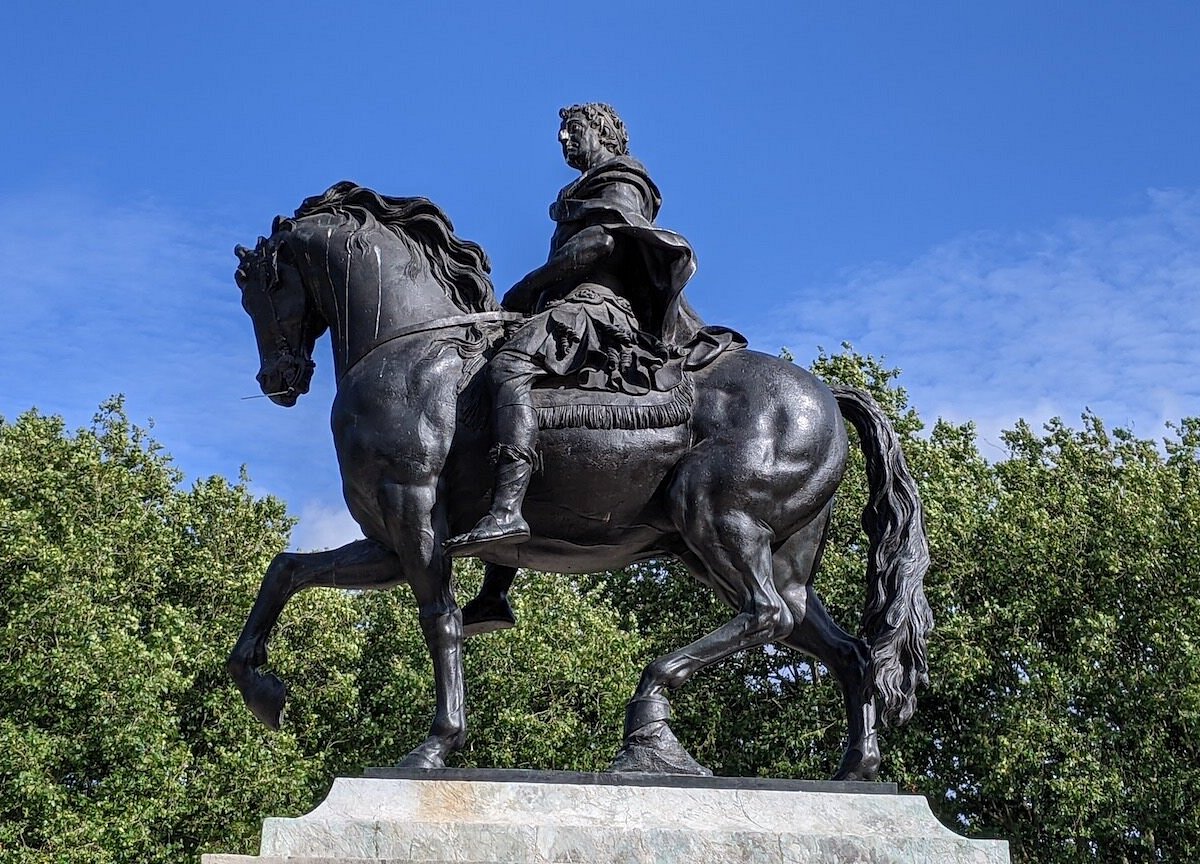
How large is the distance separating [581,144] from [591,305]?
125cm

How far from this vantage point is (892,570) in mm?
7789

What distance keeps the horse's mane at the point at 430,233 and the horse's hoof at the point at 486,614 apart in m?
1.65

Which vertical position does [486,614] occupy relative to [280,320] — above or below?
below

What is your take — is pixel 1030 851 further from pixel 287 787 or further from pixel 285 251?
pixel 285 251

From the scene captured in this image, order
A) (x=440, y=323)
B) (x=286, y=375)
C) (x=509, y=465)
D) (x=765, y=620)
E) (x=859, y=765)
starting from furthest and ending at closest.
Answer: (x=286, y=375) < (x=440, y=323) < (x=859, y=765) < (x=765, y=620) < (x=509, y=465)

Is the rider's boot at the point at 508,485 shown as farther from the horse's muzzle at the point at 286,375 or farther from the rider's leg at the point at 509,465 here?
the horse's muzzle at the point at 286,375

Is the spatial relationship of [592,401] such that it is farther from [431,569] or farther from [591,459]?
[431,569]

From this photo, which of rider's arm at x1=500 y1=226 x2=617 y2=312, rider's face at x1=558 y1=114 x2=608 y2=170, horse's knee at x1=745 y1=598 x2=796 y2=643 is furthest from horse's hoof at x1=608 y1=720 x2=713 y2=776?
rider's face at x1=558 y1=114 x2=608 y2=170

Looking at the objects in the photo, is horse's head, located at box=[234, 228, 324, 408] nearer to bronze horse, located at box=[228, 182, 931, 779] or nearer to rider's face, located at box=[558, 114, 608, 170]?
bronze horse, located at box=[228, 182, 931, 779]

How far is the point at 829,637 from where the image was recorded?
7898 millimetres

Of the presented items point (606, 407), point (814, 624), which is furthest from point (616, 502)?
point (814, 624)

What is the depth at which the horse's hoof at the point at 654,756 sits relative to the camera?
697 centimetres

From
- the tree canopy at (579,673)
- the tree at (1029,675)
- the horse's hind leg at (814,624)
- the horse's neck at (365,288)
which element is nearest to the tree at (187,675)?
the tree canopy at (579,673)

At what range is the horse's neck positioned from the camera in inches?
314
